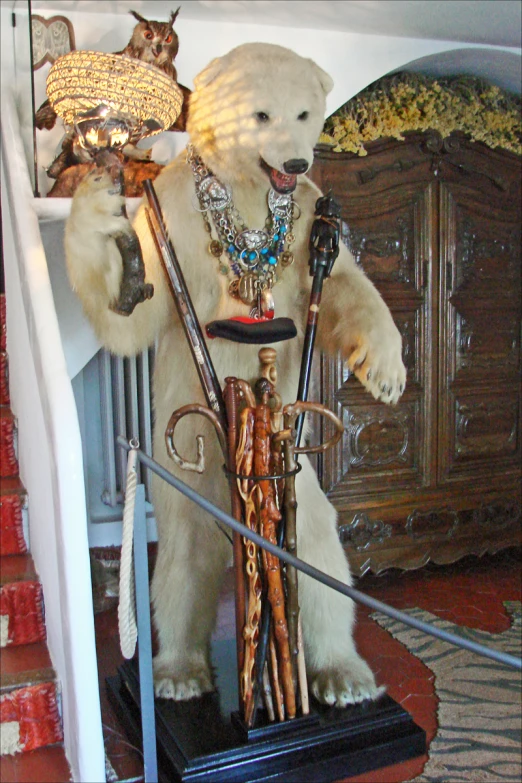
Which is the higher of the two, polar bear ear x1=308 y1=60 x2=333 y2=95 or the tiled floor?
polar bear ear x1=308 y1=60 x2=333 y2=95

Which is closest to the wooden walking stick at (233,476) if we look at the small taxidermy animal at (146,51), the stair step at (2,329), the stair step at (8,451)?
Result: the stair step at (8,451)

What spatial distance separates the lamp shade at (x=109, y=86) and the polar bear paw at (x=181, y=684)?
1.32 metres

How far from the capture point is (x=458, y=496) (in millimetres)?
3121

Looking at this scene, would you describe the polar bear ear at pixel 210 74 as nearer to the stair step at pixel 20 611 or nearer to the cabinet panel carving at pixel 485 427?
the stair step at pixel 20 611

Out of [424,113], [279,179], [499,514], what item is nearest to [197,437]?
[279,179]

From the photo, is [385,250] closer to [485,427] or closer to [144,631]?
[485,427]

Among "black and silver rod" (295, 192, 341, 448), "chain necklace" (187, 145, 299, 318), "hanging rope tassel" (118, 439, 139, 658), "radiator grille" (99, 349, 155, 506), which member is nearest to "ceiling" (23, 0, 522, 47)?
"chain necklace" (187, 145, 299, 318)

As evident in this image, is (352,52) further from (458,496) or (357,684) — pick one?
(357,684)

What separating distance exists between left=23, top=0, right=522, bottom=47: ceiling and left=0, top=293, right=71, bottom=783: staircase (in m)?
1.53

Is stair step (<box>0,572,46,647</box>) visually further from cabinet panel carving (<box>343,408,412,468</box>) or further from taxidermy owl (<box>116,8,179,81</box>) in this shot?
taxidermy owl (<box>116,8,179,81</box>)

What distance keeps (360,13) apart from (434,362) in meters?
Answer: 1.30

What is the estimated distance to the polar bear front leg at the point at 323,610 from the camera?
1.86 meters

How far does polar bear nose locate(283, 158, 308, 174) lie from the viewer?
1623 mm

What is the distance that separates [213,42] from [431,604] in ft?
7.01
